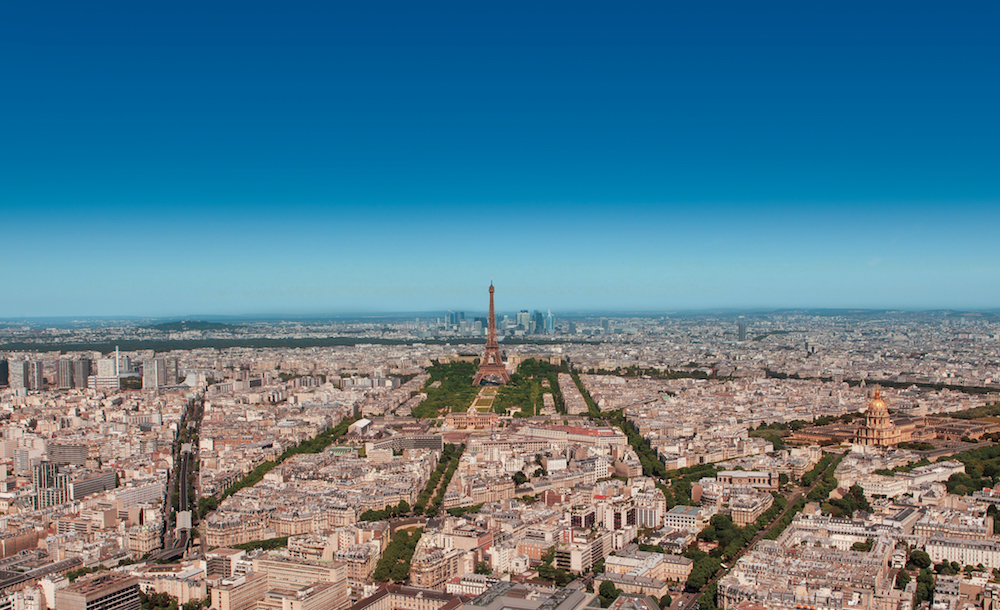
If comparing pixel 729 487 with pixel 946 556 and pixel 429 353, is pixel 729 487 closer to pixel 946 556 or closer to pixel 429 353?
pixel 946 556

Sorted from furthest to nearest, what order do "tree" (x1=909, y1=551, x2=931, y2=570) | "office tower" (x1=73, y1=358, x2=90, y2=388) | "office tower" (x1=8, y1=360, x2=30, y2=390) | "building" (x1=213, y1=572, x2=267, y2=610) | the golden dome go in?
1. "office tower" (x1=73, y1=358, x2=90, y2=388)
2. "office tower" (x1=8, y1=360, x2=30, y2=390)
3. the golden dome
4. "tree" (x1=909, y1=551, x2=931, y2=570)
5. "building" (x1=213, y1=572, x2=267, y2=610)

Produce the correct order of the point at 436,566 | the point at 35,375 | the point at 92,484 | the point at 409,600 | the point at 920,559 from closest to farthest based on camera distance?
the point at 409,600 → the point at 436,566 → the point at 920,559 → the point at 92,484 → the point at 35,375

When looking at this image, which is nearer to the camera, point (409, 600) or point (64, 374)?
point (409, 600)

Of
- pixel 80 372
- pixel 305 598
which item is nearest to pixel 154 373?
pixel 80 372

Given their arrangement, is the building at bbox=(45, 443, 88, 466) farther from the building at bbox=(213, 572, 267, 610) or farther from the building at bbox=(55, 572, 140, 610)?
the building at bbox=(213, 572, 267, 610)

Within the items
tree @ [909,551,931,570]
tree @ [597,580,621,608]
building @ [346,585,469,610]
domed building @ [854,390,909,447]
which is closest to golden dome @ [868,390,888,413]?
domed building @ [854,390,909,447]

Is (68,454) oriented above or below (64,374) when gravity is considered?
below

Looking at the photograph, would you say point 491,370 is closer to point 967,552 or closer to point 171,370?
point 171,370
